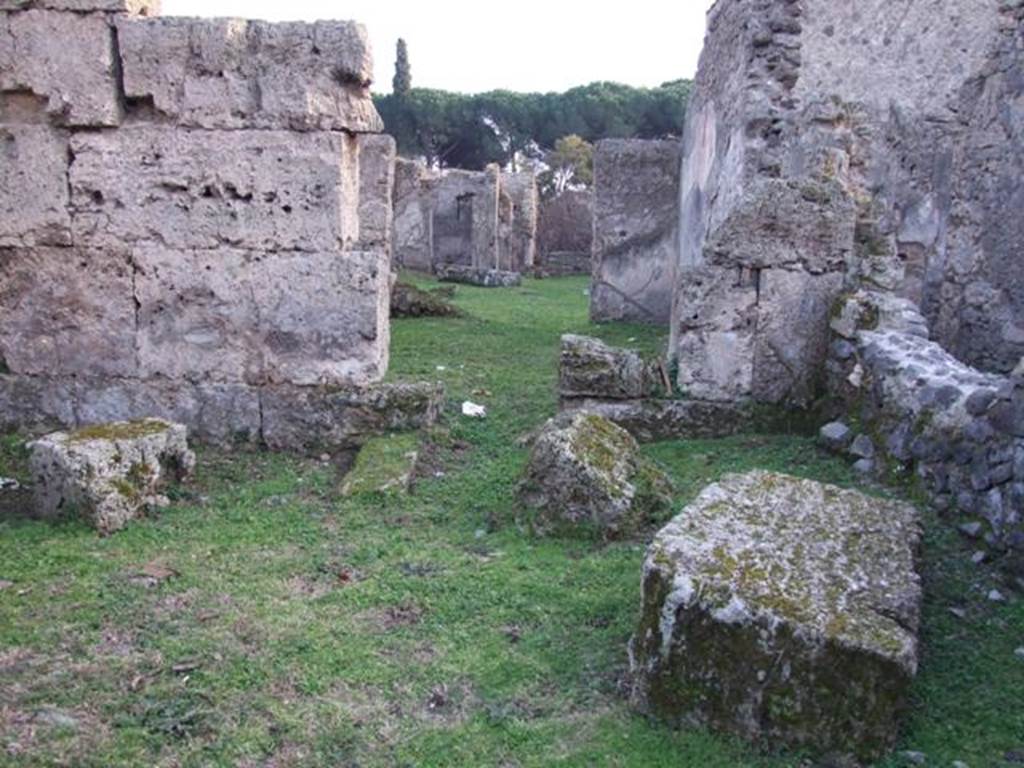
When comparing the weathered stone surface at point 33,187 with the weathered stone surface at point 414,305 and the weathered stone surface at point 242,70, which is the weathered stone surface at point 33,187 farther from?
the weathered stone surface at point 414,305

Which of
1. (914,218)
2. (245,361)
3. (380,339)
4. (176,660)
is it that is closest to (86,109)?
(245,361)

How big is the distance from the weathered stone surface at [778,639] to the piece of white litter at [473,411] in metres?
3.26

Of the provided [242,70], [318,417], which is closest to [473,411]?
[318,417]

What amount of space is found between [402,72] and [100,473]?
3688 centimetres

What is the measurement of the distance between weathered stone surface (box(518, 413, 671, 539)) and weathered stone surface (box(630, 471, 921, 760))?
1.15m

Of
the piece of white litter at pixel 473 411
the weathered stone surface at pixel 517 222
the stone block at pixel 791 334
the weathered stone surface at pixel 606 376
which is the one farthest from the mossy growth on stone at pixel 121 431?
the weathered stone surface at pixel 517 222

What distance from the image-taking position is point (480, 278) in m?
19.7

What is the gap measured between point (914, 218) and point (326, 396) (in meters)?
6.15

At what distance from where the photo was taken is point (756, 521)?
10.9 ft

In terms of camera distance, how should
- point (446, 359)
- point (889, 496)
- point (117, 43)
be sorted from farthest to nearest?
point (446, 359) → point (117, 43) → point (889, 496)

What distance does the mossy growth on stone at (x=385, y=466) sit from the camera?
4.89m

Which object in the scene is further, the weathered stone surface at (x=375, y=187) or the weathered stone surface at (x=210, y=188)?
the weathered stone surface at (x=375, y=187)

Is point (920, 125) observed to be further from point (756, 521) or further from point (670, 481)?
point (756, 521)

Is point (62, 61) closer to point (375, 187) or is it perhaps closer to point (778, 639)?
point (778, 639)
